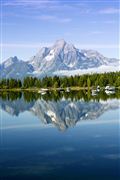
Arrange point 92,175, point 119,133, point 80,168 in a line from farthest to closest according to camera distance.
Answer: point 119,133 → point 80,168 → point 92,175

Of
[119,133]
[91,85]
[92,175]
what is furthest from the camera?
[91,85]

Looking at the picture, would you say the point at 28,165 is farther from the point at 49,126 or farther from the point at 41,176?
the point at 49,126

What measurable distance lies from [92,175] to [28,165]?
5.93 meters

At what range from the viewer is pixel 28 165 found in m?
32.4

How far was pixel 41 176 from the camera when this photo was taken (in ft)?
95.2

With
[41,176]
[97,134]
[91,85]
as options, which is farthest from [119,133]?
[91,85]

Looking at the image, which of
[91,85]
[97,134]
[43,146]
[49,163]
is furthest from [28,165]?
[91,85]

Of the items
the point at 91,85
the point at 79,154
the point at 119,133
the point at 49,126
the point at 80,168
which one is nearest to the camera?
the point at 80,168

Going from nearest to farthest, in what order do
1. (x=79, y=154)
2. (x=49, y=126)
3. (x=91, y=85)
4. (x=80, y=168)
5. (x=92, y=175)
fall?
(x=92, y=175) → (x=80, y=168) → (x=79, y=154) → (x=49, y=126) → (x=91, y=85)

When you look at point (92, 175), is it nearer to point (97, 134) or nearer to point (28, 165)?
point (28, 165)

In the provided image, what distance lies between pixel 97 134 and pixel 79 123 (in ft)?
39.6

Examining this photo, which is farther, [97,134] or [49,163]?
[97,134]

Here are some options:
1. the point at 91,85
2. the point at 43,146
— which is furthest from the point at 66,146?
the point at 91,85

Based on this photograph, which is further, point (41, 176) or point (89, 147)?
point (89, 147)
